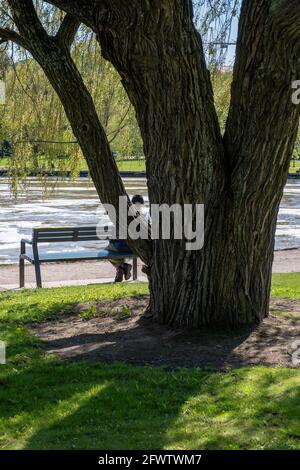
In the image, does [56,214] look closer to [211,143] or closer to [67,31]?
[67,31]

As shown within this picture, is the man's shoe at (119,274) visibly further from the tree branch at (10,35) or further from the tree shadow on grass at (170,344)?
the tree branch at (10,35)

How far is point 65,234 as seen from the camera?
13.3 meters

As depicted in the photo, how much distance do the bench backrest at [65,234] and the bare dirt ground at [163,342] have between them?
16.0 ft

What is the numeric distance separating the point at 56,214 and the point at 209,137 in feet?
71.5

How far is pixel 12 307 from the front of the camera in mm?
9398

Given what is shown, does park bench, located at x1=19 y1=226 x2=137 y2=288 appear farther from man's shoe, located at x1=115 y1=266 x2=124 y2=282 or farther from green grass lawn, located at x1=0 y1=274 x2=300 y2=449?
green grass lawn, located at x1=0 y1=274 x2=300 y2=449

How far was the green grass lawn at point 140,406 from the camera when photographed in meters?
4.62

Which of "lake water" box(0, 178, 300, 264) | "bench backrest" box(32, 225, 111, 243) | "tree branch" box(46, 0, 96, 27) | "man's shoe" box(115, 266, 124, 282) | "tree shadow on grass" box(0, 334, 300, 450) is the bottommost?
"lake water" box(0, 178, 300, 264)

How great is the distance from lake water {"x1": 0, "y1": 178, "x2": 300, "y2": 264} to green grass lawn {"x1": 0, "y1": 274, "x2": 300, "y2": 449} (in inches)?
360

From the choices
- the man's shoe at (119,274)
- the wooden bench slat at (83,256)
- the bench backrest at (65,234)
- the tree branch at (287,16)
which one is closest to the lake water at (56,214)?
the bench backrest at (65,234)

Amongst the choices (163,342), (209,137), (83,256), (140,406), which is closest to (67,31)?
(209,137)

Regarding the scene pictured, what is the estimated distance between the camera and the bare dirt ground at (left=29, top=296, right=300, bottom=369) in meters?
6.52

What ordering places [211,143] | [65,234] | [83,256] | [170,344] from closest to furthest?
[170,344] → [211,143] → [83,256] → [65,234]

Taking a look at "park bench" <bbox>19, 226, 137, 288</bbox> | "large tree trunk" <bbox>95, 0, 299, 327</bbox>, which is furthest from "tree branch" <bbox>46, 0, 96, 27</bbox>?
"park bench" <bbox>19, 226, 137, 288</bbox>
